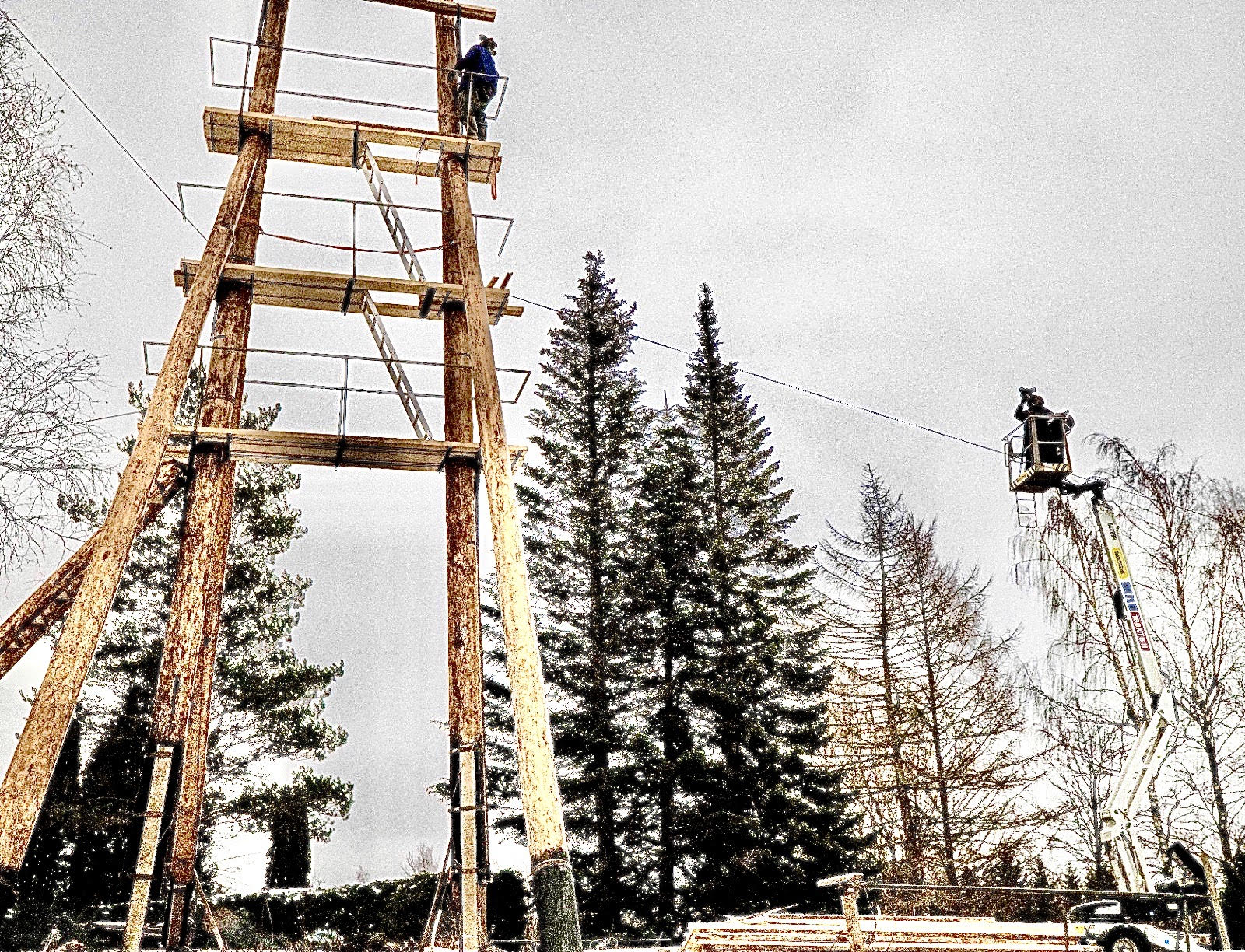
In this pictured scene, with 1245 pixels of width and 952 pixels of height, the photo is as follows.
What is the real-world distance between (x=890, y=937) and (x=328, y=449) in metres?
8.29

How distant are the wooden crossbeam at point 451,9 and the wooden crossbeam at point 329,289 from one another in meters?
3.56

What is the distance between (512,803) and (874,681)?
920 cm

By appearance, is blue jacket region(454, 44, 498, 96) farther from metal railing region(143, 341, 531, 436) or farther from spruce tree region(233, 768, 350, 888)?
spruce tree region(233, 768, 350, 888)

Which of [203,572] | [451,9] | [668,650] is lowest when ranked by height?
[203,572]

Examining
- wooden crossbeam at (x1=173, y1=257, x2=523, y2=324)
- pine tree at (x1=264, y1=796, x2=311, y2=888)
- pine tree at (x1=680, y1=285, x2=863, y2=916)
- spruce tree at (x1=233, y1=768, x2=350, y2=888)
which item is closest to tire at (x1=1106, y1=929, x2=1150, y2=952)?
wooden crossbeam at (x1=173, y1=257, x2=523, y2=324)

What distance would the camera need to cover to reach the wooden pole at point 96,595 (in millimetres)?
8516

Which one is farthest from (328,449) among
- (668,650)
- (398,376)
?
(668,650)

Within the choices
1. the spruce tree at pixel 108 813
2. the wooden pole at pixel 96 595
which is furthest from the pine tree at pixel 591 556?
the wooden pole at pixel 96 595

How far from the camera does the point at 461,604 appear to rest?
1230 centimetres

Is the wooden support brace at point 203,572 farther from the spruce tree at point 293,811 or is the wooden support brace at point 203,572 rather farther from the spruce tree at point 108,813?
the spruce tree at point 293,811

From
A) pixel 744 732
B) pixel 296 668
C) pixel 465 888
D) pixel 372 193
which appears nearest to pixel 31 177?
pixel 372 193

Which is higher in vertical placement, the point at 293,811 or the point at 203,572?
the point at 203,572

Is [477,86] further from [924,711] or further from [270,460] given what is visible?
[924,711]

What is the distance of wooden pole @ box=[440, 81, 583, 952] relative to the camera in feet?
27.1
